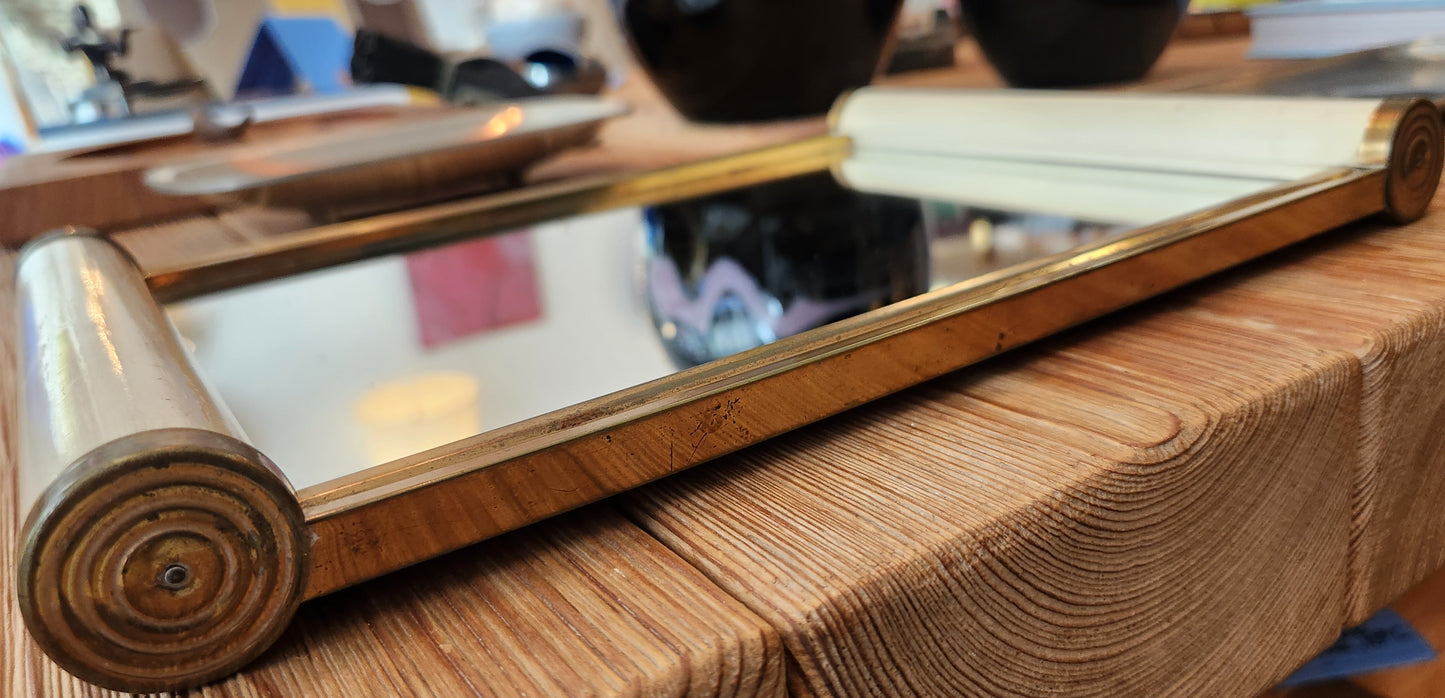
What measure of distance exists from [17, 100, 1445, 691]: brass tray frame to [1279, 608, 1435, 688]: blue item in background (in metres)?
0.18

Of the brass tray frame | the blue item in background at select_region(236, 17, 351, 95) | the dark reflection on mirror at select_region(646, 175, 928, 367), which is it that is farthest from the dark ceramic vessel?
the blue item in background at select_region(236, 17, 351, 95)

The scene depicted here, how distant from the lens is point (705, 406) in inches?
6.5

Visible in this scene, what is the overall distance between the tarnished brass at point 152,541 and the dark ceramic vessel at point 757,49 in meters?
0.47

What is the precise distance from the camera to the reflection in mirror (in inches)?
7.9

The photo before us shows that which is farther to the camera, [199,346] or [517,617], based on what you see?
[199,346]

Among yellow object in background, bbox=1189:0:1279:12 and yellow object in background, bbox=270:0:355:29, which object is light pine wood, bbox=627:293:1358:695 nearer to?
yellow object in background, bbox=1189:0:1279:12

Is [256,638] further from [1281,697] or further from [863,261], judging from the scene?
[1281,697]

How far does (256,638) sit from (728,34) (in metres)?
0.49

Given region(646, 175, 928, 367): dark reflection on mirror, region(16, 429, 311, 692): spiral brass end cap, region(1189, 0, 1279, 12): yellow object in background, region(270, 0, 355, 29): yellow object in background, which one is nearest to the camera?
region(16, 429, 311, 692): spiral brass end cap

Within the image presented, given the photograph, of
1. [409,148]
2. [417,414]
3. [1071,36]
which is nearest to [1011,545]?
[417,414]

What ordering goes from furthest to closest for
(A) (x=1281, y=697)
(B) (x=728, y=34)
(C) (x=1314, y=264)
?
(B) (x=728, y=34) < (A) (x=1281, y=697) < (C) (x=1314, y=264)

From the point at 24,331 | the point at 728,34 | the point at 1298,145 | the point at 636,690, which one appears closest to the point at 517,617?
the point at 636,690

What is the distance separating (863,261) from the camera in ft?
0.91

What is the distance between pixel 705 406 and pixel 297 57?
67.8 inches
